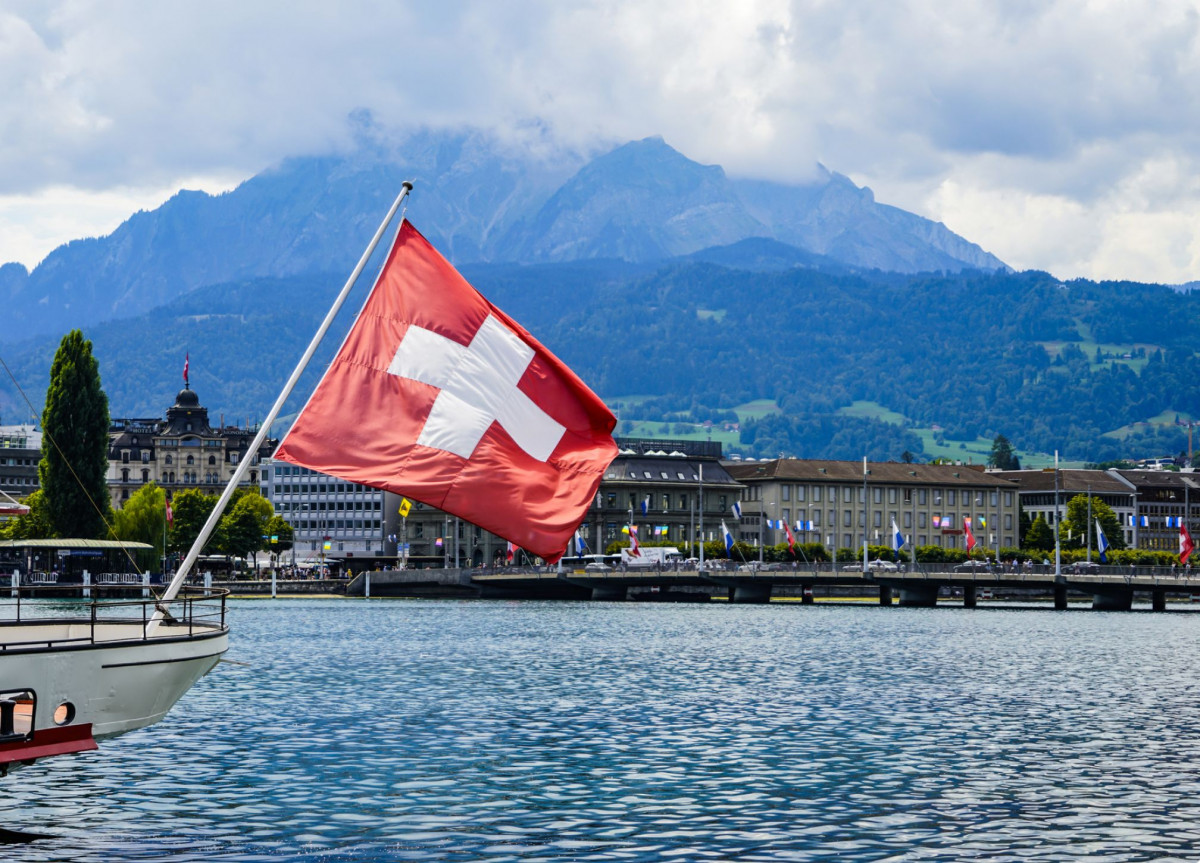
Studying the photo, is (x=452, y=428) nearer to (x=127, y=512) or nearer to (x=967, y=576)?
(x=967, y=576)

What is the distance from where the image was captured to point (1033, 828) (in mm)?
30453

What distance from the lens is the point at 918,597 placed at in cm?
16788

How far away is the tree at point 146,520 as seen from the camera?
16754 cm

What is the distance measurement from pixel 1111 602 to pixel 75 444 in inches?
3686

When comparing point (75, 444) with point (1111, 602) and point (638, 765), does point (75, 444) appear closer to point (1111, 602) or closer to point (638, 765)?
point (1111, 602)

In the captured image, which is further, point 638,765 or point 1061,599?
point 1061,599

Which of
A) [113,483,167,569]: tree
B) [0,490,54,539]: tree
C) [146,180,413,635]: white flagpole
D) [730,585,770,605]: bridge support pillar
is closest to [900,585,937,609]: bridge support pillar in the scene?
[730,585,770,605]: bridge support pillar

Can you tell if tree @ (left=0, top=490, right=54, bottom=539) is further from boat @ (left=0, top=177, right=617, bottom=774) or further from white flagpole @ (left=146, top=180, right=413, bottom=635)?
white flagpole @ (left=146, top=180, right=413, bottom=635)

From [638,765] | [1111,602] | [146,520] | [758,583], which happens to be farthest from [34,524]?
[638,765]

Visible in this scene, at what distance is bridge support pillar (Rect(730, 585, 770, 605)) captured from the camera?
17000 centimetres

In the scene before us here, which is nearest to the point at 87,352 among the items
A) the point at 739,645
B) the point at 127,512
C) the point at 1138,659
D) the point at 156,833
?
the point at 127,512

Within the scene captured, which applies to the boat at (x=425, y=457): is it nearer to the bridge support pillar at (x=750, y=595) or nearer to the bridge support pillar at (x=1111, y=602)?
the bridge support pillar at (x=1111, y=602)

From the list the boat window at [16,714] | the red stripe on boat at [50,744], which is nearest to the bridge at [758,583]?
the red stripe on boat at [50,744]

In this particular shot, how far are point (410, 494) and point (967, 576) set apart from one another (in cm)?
13338
